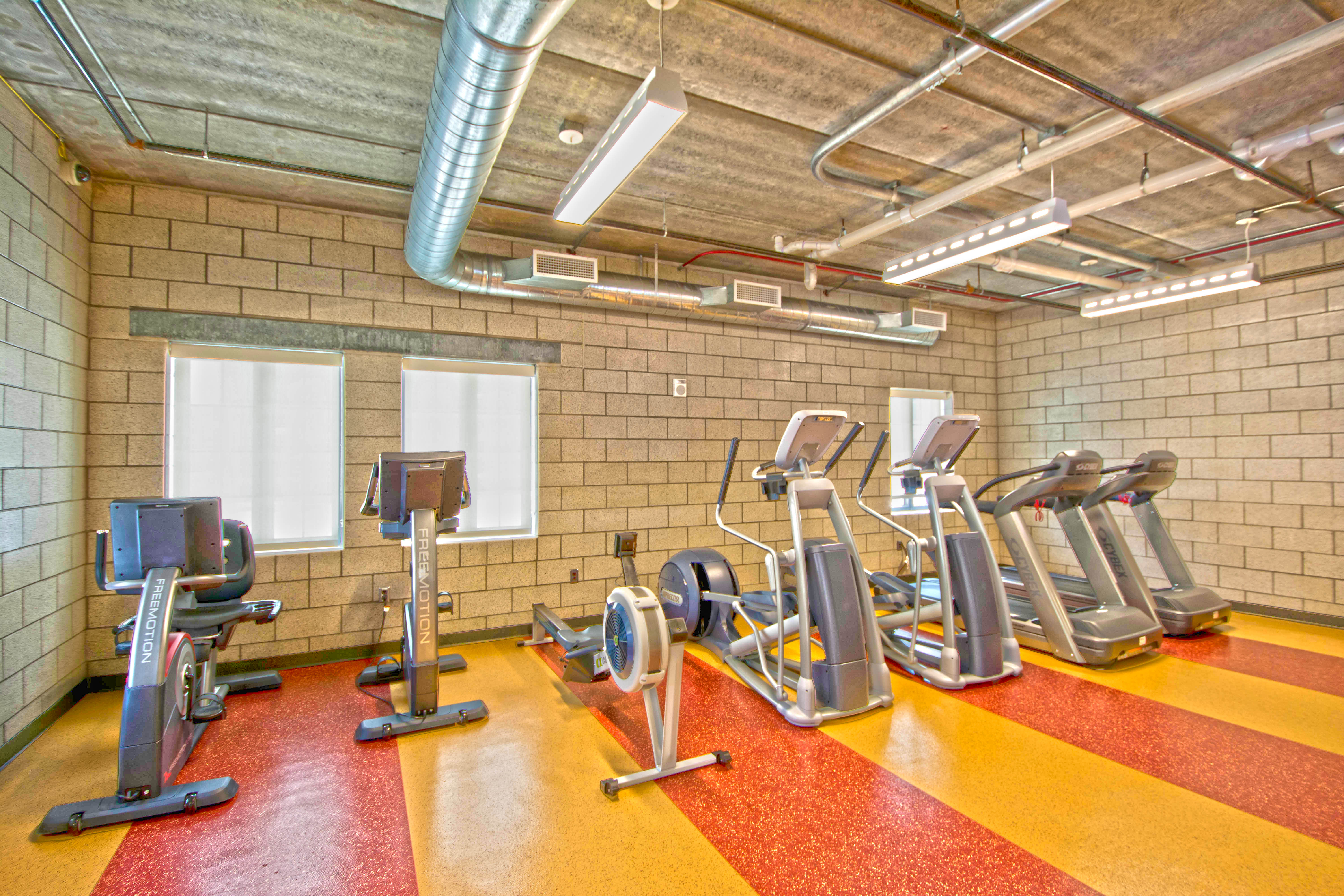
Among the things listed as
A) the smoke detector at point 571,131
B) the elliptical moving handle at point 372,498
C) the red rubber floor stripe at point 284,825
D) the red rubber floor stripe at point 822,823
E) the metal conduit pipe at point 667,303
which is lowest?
the red rubber floor stripe at point 284,825

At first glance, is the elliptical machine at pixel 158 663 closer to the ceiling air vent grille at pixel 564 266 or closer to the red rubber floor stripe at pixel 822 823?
the red rubber floor stripe at pixel 822 823

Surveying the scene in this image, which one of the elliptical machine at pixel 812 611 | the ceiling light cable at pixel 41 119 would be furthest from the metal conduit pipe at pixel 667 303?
the ceiling light cable at pixel 41 119

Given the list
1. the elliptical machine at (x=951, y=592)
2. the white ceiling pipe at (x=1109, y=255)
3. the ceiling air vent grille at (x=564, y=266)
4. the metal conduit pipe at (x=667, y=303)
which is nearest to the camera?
the elliptical machine at (x=951, y=592)

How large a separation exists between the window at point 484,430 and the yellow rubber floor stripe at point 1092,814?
2953mm

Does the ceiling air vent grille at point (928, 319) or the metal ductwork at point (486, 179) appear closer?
the metal ductwork at point (486, 179)

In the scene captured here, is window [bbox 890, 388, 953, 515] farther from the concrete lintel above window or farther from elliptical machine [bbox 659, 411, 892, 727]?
the concrete lintel above window

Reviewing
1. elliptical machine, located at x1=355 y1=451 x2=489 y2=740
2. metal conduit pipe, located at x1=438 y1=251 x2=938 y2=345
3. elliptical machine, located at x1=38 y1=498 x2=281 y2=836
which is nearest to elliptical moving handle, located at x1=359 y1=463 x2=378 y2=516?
elliptical machine, located at x1=355 y1=451 x2=489 y2=740

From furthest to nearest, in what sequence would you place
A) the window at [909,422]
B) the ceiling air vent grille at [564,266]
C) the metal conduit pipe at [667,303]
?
1. the window at [909,422]
2. the metal conduit pipe at [667,303]
3. the ceiling air vent grille at [564,266]

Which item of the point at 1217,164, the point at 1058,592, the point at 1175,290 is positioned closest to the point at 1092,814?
the point at 1058,592

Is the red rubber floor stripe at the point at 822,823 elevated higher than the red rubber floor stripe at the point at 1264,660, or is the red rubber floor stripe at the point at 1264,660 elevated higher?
the red rubber floor stripe at the point at 1264,660

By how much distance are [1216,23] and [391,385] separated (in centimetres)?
509

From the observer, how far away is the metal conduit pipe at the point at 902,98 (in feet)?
7.82

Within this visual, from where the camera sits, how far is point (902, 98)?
9.48 ft

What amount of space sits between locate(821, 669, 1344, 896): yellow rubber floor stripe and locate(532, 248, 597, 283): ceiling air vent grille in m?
3.25
